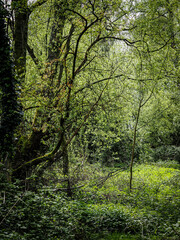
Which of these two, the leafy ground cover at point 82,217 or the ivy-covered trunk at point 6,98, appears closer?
the leafy ground cover at point 82,217

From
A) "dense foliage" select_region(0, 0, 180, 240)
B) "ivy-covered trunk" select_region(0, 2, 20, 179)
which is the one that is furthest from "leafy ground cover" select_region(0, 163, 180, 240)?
"ivy-covered trunk" select_region(0, 2, 20, 179)

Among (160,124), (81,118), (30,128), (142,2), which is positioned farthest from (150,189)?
(160,124)

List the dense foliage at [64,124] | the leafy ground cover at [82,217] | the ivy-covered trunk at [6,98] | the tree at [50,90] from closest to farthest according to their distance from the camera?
1. the leafy ground cover at [82,217]
2. the dense foliage at [64,124]
3. the ivy-covered trunk at [6,98]
4. the tree at [50,90]

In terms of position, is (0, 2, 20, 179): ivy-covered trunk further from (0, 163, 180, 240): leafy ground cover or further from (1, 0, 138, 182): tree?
(0, 163, 180, 240): leafy ground cover

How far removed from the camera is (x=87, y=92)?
740 cm

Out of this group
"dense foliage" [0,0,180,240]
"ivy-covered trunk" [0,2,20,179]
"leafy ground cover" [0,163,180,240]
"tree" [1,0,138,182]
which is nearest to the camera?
"leafy ground cover" [0,163,180,240]

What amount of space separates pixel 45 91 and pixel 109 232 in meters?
4.29

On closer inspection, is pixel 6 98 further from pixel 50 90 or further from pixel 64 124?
pixel 64 124

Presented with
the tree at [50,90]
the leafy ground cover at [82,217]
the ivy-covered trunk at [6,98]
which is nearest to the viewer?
the leafy ground cover at [82,217]

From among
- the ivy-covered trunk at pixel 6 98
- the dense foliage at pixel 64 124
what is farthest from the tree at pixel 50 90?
the ivy-covered trunk at pixel 6 98

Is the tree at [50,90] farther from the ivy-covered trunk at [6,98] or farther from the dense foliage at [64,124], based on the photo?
the ivy-covered trunk at [6,98]

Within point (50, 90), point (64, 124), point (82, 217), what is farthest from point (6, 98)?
point (82, 217)

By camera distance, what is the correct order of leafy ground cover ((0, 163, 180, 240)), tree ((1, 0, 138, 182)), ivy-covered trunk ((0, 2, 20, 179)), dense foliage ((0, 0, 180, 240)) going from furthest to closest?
1. tree ((1, 0, 138, 182))
2. ivy-covered trunk ((0, 2, 20, 179))
3. dense foliage ((0, 0, 180, 240))
4. leafy ground cover ((0, 163, 180, 240))

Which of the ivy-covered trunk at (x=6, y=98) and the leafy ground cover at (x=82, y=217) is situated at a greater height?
the ivy-covered trunk at (x=6, y=98)
